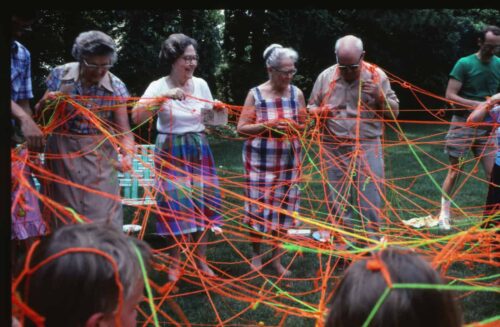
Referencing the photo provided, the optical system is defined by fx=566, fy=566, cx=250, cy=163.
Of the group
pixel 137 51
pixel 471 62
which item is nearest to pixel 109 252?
pixel 471 62

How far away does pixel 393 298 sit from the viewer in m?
1.14

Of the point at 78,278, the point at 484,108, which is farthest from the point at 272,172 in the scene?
the point at 78,278

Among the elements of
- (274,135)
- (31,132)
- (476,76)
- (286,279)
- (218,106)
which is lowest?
(286,279)

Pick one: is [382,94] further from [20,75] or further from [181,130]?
[20,75]

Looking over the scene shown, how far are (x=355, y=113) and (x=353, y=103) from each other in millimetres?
74

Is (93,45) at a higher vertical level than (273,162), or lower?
higher

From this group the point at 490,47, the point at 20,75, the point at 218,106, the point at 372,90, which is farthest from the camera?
the point at 490,47

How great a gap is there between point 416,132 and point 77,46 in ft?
38.5

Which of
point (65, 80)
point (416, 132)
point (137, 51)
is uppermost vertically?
point (137, 51)

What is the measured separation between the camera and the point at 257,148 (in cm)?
417

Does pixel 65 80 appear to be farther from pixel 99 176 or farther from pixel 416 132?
pixel 416 132

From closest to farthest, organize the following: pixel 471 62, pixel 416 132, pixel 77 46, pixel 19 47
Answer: pixel 19 47
pixel 77 46
pixel 471 62
pixel 416 132

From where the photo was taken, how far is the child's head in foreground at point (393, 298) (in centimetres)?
114

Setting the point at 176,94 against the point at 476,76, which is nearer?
the point at 176,94
